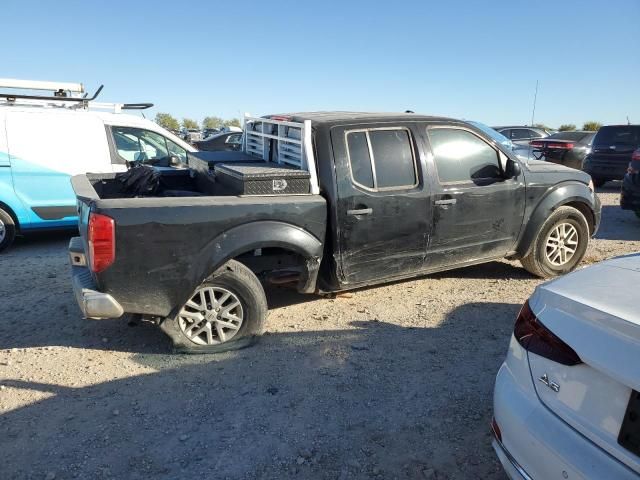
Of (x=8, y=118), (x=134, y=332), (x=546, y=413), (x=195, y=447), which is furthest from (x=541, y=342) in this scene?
(x=8, y=118)

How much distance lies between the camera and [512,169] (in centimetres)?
461

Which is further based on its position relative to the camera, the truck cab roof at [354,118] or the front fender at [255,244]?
the truck cab roof at [354,118]

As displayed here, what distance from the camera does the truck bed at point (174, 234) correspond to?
10.7 feet

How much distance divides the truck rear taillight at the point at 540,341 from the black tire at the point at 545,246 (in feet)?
10.3

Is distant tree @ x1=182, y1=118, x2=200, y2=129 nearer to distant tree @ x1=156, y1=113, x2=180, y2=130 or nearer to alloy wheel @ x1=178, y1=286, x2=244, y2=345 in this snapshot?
distant tree @ x1=156, y1=113, x2=180, y2=130

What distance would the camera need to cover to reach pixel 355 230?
3.98m

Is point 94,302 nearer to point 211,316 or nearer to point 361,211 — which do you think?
point 211,316

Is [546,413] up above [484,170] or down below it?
below

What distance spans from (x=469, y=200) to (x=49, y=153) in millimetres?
5604

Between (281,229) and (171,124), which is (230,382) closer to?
(281,229)

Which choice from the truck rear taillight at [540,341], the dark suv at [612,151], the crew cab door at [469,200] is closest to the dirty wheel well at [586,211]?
the crew cab door at [469,200]

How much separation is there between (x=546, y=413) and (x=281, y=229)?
2314 millimetres

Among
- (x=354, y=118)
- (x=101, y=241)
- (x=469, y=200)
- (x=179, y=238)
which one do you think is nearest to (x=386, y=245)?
(x=469, y=200)

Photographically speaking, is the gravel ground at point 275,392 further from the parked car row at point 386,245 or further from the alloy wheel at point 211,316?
the parked car row at point 386,245
